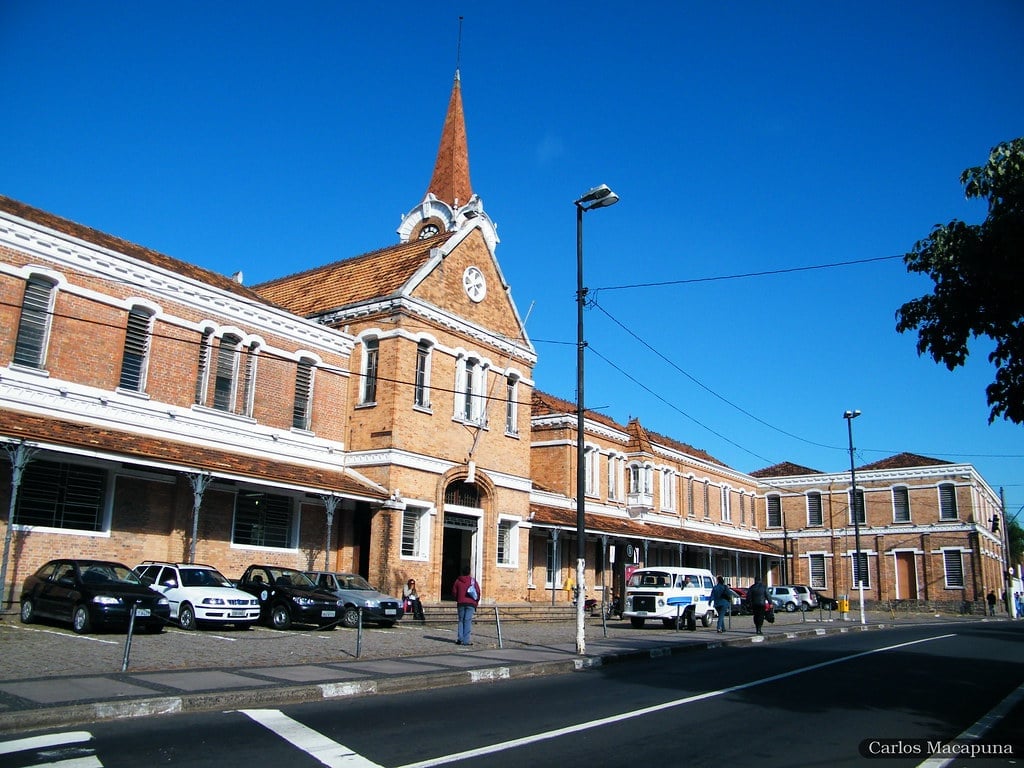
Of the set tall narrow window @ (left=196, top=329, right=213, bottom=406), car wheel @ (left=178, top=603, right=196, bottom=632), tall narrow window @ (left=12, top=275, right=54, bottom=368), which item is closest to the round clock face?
tall narrow window @ (left=196, top=329, right=213, bottom=406)

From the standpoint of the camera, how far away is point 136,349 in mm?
23062

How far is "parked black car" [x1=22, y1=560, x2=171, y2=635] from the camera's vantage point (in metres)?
17.1

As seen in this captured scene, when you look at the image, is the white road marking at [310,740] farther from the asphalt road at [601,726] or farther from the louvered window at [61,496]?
the louvered window at [61,496]

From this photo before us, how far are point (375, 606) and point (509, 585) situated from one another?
10105mm

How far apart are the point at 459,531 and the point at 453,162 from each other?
2286 cm

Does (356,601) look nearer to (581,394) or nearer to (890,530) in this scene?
(581,394)

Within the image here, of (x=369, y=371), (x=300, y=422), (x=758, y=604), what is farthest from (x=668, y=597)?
(x=300, y=422)

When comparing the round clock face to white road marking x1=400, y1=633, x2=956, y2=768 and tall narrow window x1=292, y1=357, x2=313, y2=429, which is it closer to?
tall narrow window x1=292, y1=357, x2=313, y2=429

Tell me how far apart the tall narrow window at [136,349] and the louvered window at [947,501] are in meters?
55.8

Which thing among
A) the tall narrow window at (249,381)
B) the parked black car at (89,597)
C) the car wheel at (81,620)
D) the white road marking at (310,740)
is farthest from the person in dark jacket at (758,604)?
the white road marking at (310,740)

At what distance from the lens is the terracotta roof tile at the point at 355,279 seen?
1198 inches

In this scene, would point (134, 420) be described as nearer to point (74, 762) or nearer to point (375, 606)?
point (375, 606)

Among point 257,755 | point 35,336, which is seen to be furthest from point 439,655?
point 35,336

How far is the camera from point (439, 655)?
56.2ft
